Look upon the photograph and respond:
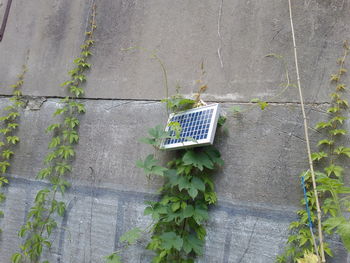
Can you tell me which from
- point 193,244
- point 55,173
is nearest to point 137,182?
point 193,244

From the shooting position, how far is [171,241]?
2281mm

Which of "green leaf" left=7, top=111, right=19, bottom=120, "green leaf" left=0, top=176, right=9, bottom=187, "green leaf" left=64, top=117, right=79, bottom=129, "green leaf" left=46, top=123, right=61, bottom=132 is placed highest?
"green leaf" left=7, top=111, right=19, bottom=120

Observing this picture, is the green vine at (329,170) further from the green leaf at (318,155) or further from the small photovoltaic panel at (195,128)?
the small photovoltaic panel at (195,128)

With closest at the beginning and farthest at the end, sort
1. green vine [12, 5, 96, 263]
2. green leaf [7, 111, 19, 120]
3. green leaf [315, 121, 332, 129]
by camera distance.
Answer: green leaf [315, 121, 332, 129] < green vine [12, 5, 96, 263] < green leaf [7, 111, 19, 120]

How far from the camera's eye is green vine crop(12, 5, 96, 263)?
9.39ft

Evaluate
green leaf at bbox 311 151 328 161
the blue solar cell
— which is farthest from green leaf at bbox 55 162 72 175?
green leaf at bbox 311 151 328 161

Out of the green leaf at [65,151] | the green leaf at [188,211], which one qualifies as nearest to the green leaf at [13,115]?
the green leaf at [65,151]

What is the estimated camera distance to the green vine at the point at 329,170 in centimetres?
204

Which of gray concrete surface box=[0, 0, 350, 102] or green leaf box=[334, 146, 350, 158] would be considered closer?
green leaf box=[334, 146, 350, 158]

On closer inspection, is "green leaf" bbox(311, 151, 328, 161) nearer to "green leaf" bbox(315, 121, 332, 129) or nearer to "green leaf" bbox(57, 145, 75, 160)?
"green leaf" bbox(315, 121, 332, 129)

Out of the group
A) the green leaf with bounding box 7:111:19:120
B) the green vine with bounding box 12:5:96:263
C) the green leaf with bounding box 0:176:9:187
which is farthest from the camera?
the green leaf with bounding box 7:111:19:120

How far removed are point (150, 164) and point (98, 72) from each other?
108 centimetres

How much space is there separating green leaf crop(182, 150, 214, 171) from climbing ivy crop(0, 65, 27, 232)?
1699mm

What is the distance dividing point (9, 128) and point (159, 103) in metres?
1.50
